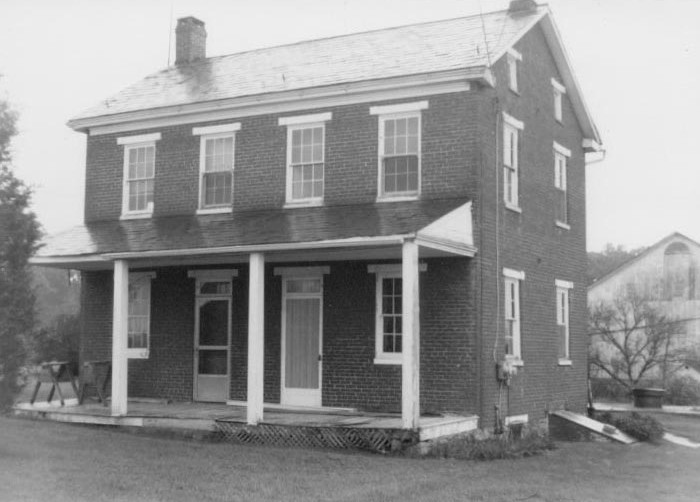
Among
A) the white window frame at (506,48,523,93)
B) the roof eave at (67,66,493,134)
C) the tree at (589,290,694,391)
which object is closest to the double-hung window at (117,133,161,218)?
the roof eave at (67,66,493,134)

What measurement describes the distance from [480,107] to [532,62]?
357cm

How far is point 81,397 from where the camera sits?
771 inches

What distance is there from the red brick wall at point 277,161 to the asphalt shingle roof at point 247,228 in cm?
33

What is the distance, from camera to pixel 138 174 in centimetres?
2089

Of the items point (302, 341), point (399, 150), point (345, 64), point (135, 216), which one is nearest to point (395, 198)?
point (399, 150)

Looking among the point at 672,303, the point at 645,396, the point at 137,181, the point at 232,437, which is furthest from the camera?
the point at 672,303

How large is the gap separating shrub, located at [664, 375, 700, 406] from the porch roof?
18.4 meters

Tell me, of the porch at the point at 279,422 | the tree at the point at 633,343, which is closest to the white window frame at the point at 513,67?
the porch at the point at 279,422

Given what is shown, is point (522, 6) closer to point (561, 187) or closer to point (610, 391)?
point (561, 187)

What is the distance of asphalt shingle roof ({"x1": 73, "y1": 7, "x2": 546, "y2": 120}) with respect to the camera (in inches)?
723

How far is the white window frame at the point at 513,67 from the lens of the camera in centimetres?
1905

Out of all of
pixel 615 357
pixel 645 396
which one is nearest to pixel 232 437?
pixel 645 396

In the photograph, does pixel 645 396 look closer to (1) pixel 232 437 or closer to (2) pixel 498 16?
(2) pixel 498 16

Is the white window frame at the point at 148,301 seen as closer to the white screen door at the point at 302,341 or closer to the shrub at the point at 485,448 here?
the white screen door at the point at 302,341
